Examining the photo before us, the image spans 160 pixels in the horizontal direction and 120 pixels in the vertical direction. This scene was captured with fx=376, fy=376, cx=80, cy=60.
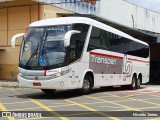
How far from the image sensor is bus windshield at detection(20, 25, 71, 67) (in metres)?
14.7

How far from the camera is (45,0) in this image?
90.0ft

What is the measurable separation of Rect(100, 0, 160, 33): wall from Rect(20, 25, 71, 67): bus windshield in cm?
1909

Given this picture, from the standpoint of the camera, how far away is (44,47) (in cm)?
1501

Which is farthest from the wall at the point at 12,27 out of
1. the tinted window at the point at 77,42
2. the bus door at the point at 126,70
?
the tinted window at the point at 77,42

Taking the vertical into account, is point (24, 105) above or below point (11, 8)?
below

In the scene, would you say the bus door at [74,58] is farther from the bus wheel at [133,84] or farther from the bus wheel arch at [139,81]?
the bus wheel arch at [139,81]

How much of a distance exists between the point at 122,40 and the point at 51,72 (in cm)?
713

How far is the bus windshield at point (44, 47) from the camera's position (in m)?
14.7

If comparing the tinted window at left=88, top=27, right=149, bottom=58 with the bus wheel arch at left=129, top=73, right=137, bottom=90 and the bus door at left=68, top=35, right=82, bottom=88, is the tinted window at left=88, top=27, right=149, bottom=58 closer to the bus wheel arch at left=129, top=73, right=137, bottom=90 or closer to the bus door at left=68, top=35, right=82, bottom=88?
the bus door at left=68, top=35, right=82, bottom=88

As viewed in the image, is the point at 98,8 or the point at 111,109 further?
the point at 98,8

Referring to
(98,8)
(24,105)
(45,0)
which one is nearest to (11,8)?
(45,0)

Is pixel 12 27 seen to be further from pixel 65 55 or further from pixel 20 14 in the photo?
pixel 65 55

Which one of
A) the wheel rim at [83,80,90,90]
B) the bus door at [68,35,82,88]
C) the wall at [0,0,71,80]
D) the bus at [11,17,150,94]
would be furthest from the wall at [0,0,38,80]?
the bus door at [68,35,82,88]

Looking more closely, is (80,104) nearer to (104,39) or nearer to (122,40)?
(104,39)
